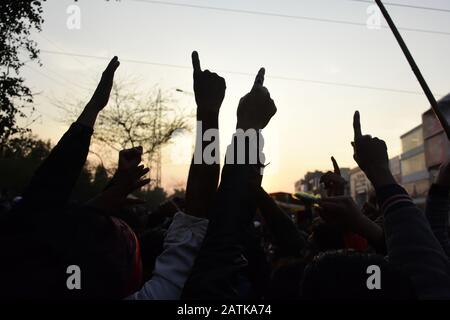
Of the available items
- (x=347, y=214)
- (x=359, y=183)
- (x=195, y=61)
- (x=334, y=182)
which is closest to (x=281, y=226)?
(x=334, y=182)

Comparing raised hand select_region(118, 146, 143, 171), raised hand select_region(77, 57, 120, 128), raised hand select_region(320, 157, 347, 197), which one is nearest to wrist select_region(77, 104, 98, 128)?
raised hand select_region(77, 57, 120, 128)

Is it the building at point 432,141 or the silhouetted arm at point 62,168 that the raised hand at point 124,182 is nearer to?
the silhouetted arm at point 62,168

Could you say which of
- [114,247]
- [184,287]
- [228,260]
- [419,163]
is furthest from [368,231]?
[419,163]

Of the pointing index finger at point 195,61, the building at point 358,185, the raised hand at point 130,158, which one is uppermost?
the building at point 358,185

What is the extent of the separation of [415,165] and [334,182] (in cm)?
5669

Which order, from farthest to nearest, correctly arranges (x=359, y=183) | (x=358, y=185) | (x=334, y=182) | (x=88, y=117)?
(x=358, y=185) < (x=359, y=183) < (x=334, y=182) < (x=88, y=117)

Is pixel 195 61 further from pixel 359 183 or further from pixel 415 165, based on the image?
pixel 359 183

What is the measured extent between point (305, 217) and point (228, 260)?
21.2 ft

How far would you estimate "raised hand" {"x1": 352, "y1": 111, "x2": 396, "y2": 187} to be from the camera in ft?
4.84

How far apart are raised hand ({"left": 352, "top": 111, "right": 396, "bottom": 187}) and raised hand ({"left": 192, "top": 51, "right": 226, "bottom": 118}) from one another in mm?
501

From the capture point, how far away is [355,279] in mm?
1209

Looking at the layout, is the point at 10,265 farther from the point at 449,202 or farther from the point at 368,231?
the point at 449,202

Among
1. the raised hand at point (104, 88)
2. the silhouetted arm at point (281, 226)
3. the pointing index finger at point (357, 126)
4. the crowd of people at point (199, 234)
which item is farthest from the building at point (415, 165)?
the raised hand at point (104, 88)

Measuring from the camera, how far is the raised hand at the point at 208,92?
4.71 feet
